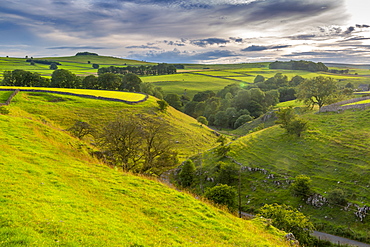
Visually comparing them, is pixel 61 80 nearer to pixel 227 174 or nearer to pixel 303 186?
pixel 227 174

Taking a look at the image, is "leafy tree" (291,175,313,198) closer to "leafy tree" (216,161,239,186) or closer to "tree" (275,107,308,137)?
"leafy tree" (216,161,239,186)

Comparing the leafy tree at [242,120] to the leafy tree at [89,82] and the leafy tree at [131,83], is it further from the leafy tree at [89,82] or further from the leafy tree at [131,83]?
the leafy tree at [89,82]

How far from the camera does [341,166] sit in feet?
129

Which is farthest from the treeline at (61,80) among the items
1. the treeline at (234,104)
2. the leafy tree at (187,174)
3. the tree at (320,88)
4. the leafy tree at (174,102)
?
the leafy tree at (187,174)

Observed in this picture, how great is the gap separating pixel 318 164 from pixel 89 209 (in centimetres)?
4163

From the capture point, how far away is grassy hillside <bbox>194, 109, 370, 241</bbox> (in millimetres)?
32656

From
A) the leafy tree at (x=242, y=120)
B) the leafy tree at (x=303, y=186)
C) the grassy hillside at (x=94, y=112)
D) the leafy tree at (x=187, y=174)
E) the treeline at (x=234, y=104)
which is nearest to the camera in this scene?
the leafy tree at (x=303, y=186)

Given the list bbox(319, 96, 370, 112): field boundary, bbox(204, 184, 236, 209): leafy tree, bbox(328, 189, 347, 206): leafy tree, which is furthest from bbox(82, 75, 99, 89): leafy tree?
bbox(328, 189, 347, 206): leafy tree

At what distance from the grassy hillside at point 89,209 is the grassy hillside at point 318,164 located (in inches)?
811

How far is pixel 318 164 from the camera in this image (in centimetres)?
4169

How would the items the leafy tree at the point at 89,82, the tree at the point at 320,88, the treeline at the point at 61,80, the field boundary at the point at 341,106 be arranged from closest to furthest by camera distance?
the field boundary at the point at 341,106
the tree at the point at 320,88
the treeline at the point at 61,80
the leafy tree at the point at 89,82

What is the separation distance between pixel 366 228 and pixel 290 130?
26158 millimetres

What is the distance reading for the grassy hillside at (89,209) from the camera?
10.8 metres

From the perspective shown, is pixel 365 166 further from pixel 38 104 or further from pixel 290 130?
pixel 38 104
